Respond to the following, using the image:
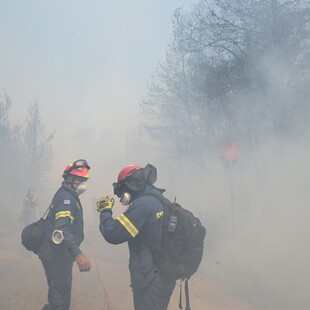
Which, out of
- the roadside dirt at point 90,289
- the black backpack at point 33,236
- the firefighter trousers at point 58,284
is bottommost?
the roadside dirt at point 90,289

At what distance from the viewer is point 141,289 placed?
239cm

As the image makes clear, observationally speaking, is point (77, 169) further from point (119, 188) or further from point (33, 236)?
point (119, 188)

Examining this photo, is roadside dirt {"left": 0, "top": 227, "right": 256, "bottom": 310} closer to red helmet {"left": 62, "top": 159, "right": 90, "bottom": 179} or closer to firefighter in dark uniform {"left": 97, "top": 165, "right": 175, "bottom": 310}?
red helmet {"left": 62, "top": 159, "right": 90, "bottom": 179}

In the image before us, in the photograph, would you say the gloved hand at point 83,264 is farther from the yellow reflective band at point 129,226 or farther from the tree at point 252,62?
the tree at point 252,62

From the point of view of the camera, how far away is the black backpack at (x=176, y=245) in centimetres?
239

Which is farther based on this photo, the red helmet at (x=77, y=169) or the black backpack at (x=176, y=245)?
the red helmet at (x=77, y=169)

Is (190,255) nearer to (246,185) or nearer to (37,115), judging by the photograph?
(246,185)

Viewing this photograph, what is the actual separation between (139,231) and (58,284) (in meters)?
1.35

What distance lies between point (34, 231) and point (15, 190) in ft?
56.0

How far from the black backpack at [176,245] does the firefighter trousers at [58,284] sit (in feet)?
4.12

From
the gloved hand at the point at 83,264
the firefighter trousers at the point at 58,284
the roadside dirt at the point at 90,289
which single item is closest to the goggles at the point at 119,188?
the gloved hand at the point at 83,264

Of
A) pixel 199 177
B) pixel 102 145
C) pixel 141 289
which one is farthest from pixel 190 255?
pixel 102 145

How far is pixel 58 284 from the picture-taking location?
10.2 ft

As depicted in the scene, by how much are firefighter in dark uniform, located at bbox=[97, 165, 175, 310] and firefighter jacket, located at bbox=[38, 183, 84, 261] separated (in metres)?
0.72
